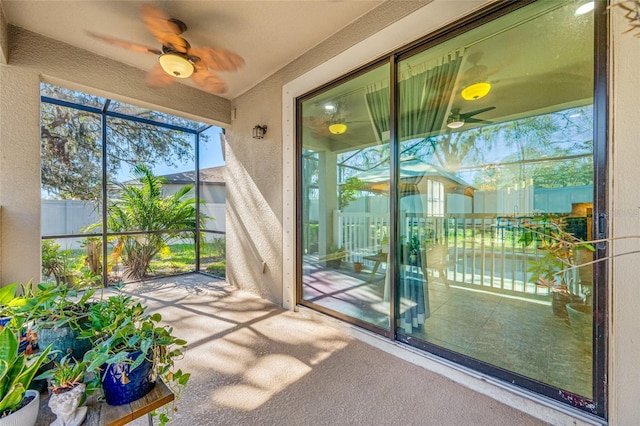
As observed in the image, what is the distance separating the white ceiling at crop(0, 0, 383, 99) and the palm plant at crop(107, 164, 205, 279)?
2144 millimetres

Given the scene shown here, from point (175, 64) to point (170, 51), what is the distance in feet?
0.67

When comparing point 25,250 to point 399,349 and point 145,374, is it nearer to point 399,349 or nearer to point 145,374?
point 145,374

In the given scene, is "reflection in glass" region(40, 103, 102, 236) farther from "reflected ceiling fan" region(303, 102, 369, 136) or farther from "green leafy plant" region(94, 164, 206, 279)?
"reflected ceiling fan" region(303, 102, 369, 136)

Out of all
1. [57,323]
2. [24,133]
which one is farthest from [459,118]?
[24,133]

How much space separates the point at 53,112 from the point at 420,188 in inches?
198

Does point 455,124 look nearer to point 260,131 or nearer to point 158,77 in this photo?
point 260,131

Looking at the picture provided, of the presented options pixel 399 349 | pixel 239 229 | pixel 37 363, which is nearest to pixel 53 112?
pixel 239 229

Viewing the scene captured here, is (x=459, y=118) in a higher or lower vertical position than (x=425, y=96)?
lower

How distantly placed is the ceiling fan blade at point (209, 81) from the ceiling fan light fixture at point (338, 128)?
5.14ft

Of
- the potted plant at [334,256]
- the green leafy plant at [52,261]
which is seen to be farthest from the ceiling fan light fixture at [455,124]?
the green leafy plant at [52,261]

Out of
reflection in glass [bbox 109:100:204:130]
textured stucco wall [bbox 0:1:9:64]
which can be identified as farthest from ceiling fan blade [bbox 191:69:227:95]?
textured stucco wall [bbox 0:1:9:64]

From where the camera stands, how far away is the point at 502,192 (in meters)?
2.04

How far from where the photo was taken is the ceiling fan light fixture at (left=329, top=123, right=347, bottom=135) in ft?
9.61

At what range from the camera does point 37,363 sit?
0.75 meters
